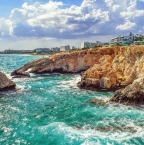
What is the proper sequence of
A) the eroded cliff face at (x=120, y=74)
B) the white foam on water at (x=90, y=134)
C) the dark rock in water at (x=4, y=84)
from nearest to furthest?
the white foam on water at (x=90, y=134) → the eroded cliff face at (x=120, y=74) → the dark rock in water at (x=4, y=84)

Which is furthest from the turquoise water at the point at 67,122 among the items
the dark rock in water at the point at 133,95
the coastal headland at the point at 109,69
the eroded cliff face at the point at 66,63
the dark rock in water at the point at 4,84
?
the eroded cliff face at the point at 66,63

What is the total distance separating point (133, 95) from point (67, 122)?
35.6ft

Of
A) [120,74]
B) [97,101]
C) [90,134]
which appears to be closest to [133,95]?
[97,101]

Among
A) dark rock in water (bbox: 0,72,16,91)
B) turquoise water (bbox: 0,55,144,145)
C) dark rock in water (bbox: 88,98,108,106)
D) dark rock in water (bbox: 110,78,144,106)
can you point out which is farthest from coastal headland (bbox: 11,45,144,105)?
dark rock in water (bbox: 0,72,16,91)

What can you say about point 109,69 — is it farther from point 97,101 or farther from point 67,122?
point 67,122

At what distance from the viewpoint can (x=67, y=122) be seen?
25.3 meters

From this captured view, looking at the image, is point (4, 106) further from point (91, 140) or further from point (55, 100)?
point (91, 140)

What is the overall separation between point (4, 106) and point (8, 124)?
24.9 feet

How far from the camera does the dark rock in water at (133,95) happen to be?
3064 centimetres

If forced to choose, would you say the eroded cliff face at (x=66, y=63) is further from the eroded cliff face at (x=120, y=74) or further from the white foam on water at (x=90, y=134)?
the white foam on water at (x=90, y=134)

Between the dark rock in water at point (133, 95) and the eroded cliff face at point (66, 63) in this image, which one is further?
the eroded cliff face at point (66, 63)

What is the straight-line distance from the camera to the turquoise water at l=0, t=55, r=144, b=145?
20.8 m

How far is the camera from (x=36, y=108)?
31203 mm

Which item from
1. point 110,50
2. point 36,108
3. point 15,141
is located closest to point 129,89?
point 36,108
